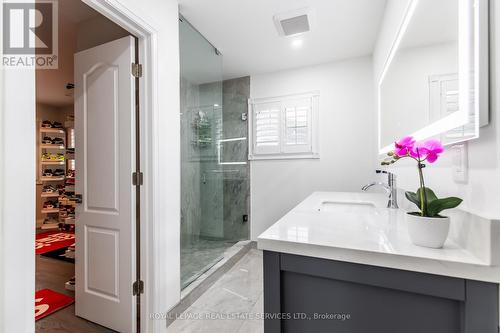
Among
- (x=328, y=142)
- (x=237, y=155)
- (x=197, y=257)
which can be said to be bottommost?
(x=197, y=257)

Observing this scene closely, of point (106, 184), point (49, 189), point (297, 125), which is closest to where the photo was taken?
point (106, 184)

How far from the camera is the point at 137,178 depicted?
1.63 m

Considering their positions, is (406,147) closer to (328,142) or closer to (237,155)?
(328,142)

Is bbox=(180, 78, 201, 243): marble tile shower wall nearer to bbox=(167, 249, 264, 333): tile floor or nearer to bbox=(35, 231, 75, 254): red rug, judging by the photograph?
bbox=(167, 249, 264, 333): tile floor

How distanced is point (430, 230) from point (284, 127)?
2.61 m

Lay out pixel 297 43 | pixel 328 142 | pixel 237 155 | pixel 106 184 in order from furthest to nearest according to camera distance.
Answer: pixel 237 155
pixel 328 142
pixel 297 43
pixel 106 184

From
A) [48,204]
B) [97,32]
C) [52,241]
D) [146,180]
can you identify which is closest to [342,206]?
[146,180]

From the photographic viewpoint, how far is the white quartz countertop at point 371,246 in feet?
1.96

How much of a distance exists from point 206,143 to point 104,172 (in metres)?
1.04

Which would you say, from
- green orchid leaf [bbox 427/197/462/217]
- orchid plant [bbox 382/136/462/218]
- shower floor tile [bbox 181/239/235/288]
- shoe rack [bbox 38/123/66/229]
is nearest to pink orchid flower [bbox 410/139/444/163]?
orchid plant [bbox 382/136/462/218]

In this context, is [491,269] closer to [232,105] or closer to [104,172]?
[104,172]

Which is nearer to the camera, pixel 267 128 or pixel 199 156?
pixel 199 156

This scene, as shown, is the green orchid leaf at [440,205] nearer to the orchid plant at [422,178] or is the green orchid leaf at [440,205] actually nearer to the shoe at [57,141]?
the orchid plant at [422,178]

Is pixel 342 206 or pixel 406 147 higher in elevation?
pixel 406 147
